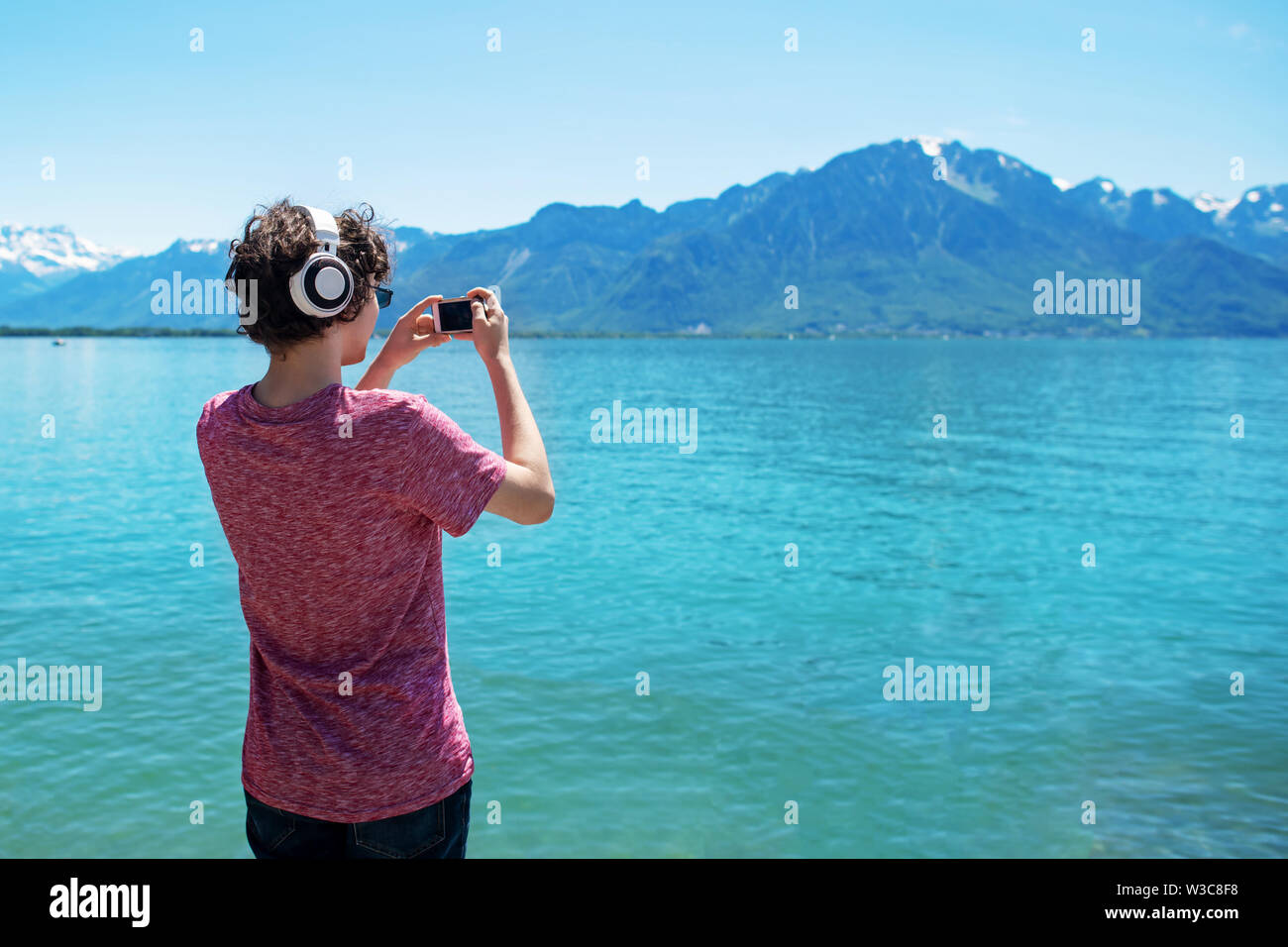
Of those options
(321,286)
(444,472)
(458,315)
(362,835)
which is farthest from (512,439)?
(362,835)

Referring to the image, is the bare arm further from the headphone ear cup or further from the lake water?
the lake water

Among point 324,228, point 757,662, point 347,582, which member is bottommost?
point 757,662

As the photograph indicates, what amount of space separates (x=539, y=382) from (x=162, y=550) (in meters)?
77.1

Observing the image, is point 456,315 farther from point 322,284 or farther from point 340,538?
point 340,538

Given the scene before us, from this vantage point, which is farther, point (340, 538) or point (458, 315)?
point (458, 315)

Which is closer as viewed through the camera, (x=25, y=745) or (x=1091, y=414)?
(x=25, y=745)

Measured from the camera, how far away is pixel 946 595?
18.9 meters

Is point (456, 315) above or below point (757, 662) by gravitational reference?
above

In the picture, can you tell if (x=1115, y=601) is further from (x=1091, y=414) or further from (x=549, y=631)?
(x=1091, y=414)

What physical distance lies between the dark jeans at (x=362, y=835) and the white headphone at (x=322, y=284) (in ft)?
4.72

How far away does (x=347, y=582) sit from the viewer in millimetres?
2686

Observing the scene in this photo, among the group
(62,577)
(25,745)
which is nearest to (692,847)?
(25,745)

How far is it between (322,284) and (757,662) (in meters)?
12.6
